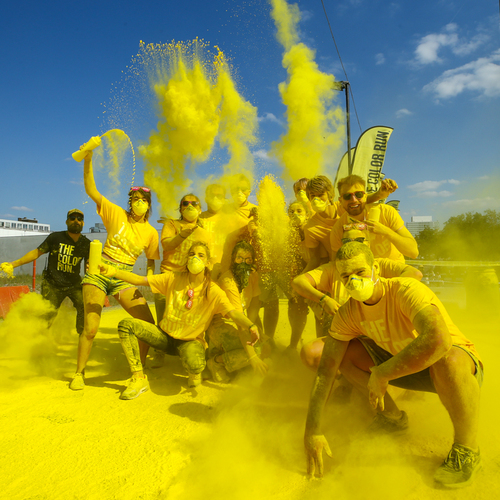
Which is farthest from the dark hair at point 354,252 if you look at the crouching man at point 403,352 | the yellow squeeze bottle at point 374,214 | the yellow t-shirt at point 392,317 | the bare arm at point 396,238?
the yellow squeeze bottle at point 374,214

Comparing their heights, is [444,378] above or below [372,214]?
below

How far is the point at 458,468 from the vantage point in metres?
1.90

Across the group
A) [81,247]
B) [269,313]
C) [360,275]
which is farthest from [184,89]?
[360,275]

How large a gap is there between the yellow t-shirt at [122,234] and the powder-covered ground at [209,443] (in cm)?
135

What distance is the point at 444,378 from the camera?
76.7 inches

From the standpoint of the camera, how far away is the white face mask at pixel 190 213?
3904 millimetres

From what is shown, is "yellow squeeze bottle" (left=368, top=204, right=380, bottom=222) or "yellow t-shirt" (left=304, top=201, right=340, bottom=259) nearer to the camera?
"yellow squeeze bottle" (left=368, top=204, right=380, bottom=222)

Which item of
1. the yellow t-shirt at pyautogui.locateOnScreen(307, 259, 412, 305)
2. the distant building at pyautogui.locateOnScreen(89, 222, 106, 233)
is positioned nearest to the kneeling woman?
the yellow t-shirt at pyautogui.locateOnScreen(307, 259, 412, 305)

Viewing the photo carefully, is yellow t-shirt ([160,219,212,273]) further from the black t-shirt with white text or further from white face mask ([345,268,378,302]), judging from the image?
white face mask ([345,268,378,302])

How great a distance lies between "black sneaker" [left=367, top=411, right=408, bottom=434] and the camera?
7.97 feet

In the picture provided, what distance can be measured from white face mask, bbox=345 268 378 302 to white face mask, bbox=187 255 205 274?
1.63 metres

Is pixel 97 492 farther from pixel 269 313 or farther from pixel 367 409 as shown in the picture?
pixel 269 313

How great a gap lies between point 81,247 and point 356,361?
13.3 ft

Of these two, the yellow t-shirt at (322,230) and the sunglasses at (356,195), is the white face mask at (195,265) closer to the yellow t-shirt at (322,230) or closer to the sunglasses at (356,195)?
the yellow t-shirt at (322,230)
